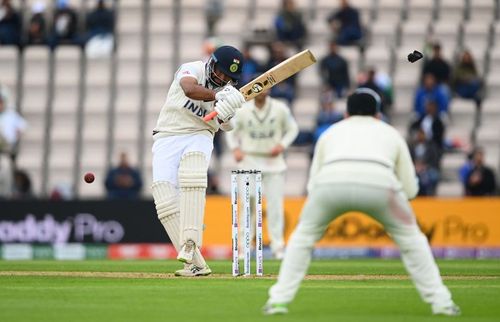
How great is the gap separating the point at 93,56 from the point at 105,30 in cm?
46

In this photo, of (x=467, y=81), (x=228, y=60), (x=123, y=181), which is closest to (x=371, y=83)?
(x=467, y=81)

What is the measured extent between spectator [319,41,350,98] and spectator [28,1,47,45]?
462 centimetres

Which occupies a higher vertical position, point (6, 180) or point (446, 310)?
point (6, 180)

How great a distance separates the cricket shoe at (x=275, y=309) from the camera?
761 centimetres

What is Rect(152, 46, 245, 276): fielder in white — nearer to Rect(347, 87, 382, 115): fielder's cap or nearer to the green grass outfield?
the green grass outfield

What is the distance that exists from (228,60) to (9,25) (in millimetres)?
11438

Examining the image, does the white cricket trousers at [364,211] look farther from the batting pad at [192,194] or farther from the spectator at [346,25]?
the spectator at [346,25]

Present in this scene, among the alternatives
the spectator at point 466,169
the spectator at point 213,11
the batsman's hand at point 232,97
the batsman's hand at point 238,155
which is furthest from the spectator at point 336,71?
the batsman's hand at point 232,97

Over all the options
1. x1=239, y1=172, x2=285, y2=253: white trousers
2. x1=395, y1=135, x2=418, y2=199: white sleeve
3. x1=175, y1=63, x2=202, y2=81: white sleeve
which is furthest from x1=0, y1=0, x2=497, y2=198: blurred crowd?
x1=395, y1=135, x2=418, y2=199: white sleeve

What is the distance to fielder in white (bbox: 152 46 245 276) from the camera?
34.9 feet

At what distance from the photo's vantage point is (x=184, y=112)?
10.9 meters

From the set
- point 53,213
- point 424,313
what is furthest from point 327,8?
point 424,313

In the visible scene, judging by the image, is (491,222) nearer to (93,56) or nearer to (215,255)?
(215,255)

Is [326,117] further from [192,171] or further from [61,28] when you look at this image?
[192,171]
